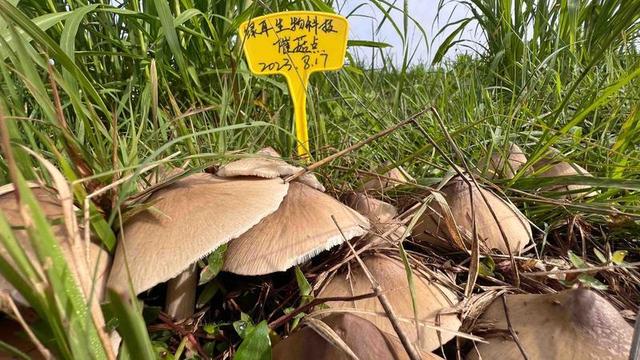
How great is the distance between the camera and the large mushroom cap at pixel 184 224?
2.15 feet

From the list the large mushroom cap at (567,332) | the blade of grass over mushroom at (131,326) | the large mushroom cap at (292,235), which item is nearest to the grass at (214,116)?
the blade of grass over mushroom at (131,326)

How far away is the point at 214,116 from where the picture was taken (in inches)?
64.5

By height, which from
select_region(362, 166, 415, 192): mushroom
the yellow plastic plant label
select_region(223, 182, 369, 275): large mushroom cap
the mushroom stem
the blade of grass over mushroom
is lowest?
the mushroom stem

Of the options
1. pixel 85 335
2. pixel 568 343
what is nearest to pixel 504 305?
pixel 568 343

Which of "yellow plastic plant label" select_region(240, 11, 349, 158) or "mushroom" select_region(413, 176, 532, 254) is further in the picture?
"yellow plastic plant label" select_region(240, 11, 349, 158)

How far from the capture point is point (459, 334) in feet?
2.32

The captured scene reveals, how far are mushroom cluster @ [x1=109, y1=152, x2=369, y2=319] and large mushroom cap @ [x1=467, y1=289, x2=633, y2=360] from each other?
277mm

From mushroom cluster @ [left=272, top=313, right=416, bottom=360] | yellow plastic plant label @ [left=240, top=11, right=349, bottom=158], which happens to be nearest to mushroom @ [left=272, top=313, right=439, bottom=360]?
mushroom cluster @ [left=272, top=313, right=416, bottom=360]

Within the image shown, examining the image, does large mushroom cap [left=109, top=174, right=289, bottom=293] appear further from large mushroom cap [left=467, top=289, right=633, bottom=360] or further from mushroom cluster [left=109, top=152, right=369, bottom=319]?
large mushroom cap [left=467, top=289, right=633, bottom=360]

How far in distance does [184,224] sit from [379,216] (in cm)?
43

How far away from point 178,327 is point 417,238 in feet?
1.75

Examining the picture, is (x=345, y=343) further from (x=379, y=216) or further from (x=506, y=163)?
(x=506, y=163)

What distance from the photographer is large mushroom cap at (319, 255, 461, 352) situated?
2.45ft

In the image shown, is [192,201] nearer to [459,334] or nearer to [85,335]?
[85,335]
